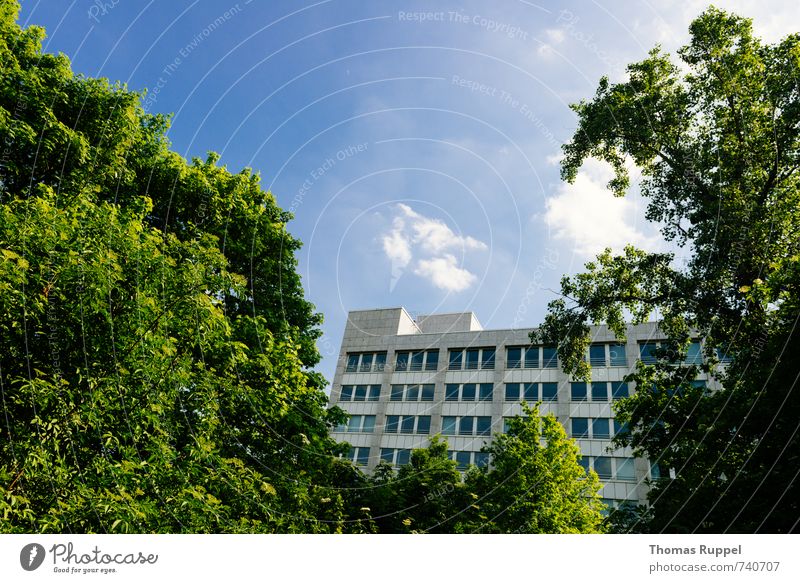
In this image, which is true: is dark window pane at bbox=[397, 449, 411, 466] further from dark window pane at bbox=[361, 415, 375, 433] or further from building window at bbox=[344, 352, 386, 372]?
building window at bbox=[344, 352, 386, 372]

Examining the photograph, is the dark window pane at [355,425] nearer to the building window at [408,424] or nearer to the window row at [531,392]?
the building window at [408,424]

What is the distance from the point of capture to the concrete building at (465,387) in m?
41.1

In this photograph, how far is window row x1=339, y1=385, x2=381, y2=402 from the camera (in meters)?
55.0

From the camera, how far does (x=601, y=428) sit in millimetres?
41250

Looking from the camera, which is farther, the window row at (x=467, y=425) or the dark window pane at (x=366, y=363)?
the dark window pane at (x=366, y=363)

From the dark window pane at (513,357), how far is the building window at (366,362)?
15.7 meters

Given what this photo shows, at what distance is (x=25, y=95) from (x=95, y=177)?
8.53ft

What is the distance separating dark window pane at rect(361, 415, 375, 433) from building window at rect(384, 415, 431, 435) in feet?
5.70

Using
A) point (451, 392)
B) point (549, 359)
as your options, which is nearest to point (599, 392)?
point (549, 359)

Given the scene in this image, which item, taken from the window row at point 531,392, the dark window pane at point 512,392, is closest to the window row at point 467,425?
the dark window pane at point 512,392

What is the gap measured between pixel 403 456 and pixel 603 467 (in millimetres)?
20229

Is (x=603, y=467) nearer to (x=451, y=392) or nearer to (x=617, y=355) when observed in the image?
(x=617, y=355)

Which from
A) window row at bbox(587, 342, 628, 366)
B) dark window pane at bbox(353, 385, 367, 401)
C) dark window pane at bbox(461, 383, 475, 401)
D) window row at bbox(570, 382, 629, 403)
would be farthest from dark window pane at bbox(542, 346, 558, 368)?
dark window pane at bbox(353, 385, 367, 401)
